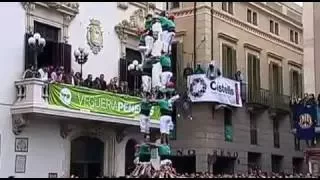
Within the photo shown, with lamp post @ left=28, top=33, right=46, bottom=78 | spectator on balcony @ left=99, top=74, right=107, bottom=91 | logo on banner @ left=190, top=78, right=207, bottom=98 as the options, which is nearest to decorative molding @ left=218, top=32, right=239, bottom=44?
logo on banner @ left=190, top=78, right=207, bottom=98

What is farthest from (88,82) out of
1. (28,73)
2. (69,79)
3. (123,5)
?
(123,5)

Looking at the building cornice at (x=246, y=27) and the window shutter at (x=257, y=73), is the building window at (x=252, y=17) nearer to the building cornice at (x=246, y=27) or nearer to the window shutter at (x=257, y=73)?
the building cornice at (x=246, y=27)

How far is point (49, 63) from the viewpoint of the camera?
21.7 meters

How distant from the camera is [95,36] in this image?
2320 centimetres

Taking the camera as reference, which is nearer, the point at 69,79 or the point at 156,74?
the point at 156,74

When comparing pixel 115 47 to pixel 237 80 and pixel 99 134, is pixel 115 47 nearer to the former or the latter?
pixel 99 134

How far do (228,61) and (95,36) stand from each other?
8.69 m

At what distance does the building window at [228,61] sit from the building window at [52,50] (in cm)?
971

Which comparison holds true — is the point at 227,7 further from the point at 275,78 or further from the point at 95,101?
the point at 95,101


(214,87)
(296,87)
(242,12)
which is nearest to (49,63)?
(214,87)

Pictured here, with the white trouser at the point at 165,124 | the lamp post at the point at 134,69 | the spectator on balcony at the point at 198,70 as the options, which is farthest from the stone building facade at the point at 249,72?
the white trouser at the point at 165,124

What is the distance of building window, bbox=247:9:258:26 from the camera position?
105 ft

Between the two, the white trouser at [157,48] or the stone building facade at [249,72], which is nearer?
the white trouser at [157,48]

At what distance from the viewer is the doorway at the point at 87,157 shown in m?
22.2
